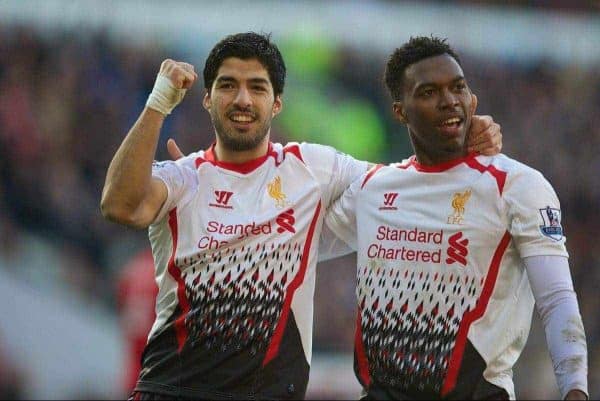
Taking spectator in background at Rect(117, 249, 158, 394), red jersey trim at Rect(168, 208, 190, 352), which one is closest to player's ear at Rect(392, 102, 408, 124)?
red jersey trim at Rect(168, 208, 190, 352)

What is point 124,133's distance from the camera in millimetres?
11633

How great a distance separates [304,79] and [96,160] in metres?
2.76

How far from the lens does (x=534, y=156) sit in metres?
13.4

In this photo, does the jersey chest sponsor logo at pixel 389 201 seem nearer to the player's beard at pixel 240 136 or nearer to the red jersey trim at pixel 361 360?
the red jersey trim at pixel 361 360

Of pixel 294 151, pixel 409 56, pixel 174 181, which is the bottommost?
pixel 174 181

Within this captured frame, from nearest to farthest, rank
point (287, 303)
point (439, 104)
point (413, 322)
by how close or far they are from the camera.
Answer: point (413, 322), point (439, 104), point (287, 303)

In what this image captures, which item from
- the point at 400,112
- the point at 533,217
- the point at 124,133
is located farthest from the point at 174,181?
the point at 124,133

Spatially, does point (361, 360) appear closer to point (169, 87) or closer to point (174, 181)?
point (174, 181)

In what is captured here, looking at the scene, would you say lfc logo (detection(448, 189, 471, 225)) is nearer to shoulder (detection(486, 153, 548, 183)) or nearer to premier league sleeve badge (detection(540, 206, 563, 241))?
shoulder (detection(486, 153, 548, 183))

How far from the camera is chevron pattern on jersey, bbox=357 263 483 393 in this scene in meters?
4.64

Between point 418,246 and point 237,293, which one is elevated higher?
point 418,246

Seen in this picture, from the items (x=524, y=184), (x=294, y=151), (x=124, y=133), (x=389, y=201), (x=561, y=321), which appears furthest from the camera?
(x=124, y=133)

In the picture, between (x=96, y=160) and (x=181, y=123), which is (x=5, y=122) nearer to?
(x=96, y=160)

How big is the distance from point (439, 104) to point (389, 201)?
50cm
